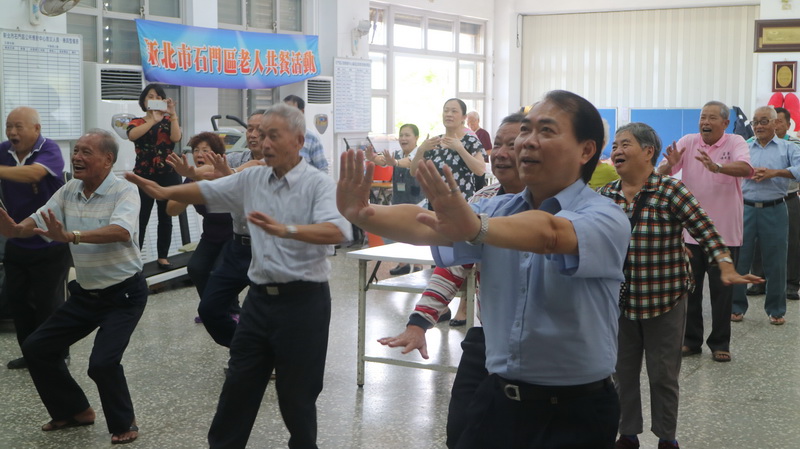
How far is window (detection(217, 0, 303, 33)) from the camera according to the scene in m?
10.5

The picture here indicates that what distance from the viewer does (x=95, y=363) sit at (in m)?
3.79

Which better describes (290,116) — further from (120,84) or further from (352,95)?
(352,95)

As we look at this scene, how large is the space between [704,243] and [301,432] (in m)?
1.75

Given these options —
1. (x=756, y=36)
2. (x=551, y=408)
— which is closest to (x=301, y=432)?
(x=551, y=408)

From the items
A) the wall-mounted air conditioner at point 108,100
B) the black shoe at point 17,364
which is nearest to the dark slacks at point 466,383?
the black shoe at point 17,364

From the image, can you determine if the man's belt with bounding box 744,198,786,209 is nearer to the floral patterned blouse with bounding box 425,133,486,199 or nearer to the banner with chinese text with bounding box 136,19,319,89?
the floral patterned blouse with bounding box 425,133,486,199

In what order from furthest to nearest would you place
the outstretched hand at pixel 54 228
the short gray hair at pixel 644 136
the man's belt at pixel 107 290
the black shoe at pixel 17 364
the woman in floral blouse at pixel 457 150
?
the woman in floral blouse at pixel 457 150
the black shoe at pixel 17 364
the man's belt at pixel 107 290
the short gray hair at pixel 644 136
the outstretched hand at pixel 54 228

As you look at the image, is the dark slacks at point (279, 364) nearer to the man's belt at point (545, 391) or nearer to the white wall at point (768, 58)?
→ the man's belt at point (545, 391)

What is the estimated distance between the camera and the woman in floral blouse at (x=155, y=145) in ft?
24.1

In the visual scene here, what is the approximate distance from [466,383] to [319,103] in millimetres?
9113

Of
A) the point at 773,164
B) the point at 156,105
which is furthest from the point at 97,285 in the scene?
the point at 773,164

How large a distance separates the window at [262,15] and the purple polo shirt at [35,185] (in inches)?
227

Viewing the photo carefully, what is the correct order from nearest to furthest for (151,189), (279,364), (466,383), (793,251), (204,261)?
(466,383)
(279,364)
(151,189)
(204,261)
(793,251)

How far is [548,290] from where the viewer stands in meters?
1.92
